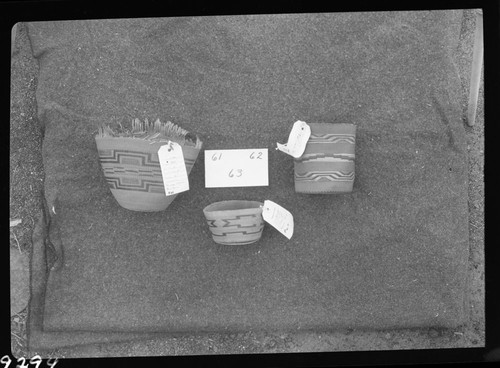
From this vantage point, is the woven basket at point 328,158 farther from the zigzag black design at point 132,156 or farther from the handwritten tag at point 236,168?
the zigzag black design at point 132,156

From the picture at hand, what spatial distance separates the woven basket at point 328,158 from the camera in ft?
4.73

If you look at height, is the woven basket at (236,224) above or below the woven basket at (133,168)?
below

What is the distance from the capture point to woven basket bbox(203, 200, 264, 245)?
145 cm

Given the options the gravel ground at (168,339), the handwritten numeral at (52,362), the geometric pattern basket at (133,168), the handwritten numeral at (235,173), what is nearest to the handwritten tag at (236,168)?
the handwritten numeral at (235,173)

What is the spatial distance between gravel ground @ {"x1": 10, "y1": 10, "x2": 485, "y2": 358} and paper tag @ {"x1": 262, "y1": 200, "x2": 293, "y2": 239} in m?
0.31

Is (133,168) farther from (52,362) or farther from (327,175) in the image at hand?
(52,362)

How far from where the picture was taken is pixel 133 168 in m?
1.43

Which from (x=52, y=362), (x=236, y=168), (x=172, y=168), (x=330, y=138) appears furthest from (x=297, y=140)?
(x=52, y=362)

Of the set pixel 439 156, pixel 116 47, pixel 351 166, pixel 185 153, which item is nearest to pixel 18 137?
pixel 116 47

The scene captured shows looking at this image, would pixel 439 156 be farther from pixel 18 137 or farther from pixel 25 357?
pixel 25 357

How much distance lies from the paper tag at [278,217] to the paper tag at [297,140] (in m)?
0.15

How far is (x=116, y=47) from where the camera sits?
157cm

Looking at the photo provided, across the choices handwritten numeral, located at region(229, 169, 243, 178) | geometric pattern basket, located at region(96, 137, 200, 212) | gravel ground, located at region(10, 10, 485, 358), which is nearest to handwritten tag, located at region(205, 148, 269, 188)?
handwritten numeral, located at region(229, 169, 243, 178)
